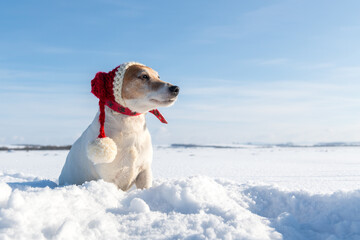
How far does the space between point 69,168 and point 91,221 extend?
5.57 feet

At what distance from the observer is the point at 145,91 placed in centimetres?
318


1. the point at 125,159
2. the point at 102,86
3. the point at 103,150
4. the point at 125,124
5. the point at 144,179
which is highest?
the point at 102,86

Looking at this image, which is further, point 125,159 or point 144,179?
point 144,179

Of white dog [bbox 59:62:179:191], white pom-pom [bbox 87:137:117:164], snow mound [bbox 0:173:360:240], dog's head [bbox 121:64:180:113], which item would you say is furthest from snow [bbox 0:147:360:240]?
dog's head [bbox 121:64:180:113]

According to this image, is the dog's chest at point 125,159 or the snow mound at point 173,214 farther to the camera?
the dog's chest at point 125,159

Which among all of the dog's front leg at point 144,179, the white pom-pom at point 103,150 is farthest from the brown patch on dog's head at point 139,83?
the dog's front leg at point 144,179

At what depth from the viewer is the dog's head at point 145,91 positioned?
10.2 feet

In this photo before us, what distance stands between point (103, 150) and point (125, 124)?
399mm

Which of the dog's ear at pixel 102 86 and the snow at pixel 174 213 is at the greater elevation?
the dog's ear at pixel 102 86

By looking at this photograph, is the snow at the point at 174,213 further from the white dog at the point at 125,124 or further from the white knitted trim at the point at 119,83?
the white knitted trim at the point at 119,83

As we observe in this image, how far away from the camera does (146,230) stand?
86.8 inches

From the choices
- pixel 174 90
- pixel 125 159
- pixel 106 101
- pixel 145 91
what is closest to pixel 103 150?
pixel 125 159

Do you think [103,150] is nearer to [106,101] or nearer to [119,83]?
[106,101]

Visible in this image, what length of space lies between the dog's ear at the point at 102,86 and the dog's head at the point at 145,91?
0.18m
